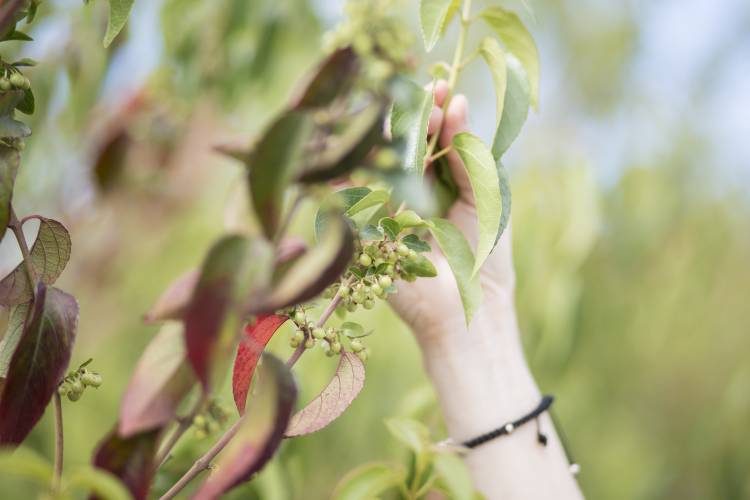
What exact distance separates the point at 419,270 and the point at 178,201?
1.89 metres

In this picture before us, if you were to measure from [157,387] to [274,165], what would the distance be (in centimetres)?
11

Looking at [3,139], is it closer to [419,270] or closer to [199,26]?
[419,270]

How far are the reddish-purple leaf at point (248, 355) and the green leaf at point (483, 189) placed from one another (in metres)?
0.13

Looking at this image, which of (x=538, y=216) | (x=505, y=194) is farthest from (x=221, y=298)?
(x=538, y=216)

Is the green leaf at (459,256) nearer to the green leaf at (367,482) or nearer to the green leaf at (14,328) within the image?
the green leaf at (367,482)

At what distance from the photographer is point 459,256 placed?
48 centimetres

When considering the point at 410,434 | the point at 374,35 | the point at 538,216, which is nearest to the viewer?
the point at 410,434

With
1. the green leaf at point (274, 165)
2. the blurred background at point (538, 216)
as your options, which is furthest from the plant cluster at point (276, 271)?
the blurred background at point (538, 216)

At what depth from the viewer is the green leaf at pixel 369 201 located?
0.44 m

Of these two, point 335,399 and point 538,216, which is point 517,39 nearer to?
point 335,399

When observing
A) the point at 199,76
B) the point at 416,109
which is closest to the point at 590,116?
the point at 199,76

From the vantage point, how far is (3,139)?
420mm

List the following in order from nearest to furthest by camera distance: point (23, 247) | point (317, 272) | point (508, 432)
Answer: point (317, 272)
point (23, 247)
point (508, 432)

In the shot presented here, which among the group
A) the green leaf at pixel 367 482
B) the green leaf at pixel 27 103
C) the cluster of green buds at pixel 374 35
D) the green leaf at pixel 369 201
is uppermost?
the cluster of green buds at pixel 374 35
